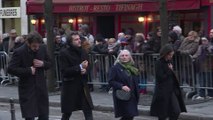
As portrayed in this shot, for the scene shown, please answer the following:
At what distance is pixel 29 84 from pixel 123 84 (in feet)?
5.38

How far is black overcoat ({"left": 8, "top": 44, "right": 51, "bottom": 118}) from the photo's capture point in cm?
966

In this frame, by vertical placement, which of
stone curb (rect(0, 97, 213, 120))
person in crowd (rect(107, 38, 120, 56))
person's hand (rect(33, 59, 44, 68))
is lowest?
stone curb (rect(0, 97, 213, 120))

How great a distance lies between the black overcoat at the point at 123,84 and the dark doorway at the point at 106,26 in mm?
16409

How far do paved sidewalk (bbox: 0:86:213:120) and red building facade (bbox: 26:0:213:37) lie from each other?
695 cm

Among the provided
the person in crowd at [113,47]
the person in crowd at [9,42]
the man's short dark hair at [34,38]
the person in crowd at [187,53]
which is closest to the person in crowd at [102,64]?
the person in crowd at [113,47]

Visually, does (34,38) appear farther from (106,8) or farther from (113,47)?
(106,8)

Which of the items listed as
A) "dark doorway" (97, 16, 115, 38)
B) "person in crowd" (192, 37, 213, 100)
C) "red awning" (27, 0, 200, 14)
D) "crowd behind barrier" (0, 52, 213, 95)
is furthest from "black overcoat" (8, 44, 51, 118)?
"dark doorway" (97, 16, 115, 38)

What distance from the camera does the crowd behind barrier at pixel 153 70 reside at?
14.6 m

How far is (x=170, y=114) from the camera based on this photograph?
35.4ft

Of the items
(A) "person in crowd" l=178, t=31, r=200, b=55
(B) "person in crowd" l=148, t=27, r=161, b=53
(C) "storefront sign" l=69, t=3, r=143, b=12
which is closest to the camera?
(A) "person in crowd" l=178, t=31, r=200, b=55

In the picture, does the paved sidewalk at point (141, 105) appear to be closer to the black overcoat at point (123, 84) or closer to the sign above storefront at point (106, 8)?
the black overcoat at point (123, 84)

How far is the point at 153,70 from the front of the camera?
1572 cm

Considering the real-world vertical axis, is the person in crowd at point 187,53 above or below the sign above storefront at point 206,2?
below

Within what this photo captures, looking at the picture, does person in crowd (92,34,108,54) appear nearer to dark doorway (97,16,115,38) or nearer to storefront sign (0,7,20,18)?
dark doorway (97,16,115,38)
